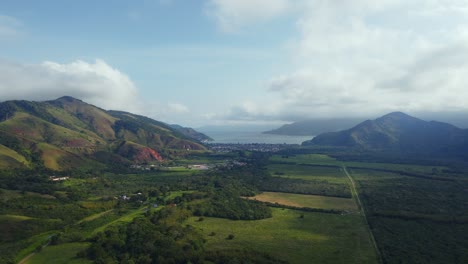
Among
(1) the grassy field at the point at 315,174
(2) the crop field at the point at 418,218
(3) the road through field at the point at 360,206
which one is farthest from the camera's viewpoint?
(1) the grassy field at the point at 315,174

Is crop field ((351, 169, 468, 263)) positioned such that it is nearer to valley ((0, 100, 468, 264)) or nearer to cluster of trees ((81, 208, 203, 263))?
valley ((0, 100, 468, 264))

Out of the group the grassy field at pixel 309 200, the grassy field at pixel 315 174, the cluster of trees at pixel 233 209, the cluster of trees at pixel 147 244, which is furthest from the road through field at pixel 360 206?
the cluster of trees at pixel 147 244

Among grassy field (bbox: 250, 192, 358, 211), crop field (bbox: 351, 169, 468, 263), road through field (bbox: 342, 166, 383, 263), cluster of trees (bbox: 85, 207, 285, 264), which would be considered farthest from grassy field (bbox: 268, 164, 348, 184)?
cluster of trees (bbox: 85, 207, 285, 264)

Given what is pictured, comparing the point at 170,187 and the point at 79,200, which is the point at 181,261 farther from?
the point at 170,187

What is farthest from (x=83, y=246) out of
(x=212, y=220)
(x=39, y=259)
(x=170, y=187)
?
(x=170, y=187)

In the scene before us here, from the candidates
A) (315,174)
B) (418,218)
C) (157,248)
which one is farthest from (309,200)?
(157,248)

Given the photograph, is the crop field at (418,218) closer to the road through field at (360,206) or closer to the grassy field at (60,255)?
the road through field at (360,206)
